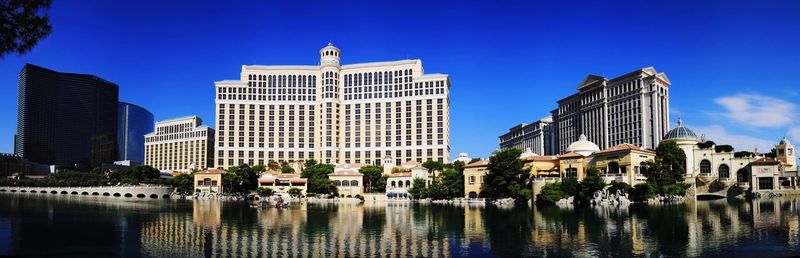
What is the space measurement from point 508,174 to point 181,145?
126076 mm

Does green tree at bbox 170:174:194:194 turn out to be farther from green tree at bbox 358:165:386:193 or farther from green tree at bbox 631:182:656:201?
green tree at bbox 631:182:656:201

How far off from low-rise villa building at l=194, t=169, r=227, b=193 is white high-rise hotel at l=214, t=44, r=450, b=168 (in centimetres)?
2519

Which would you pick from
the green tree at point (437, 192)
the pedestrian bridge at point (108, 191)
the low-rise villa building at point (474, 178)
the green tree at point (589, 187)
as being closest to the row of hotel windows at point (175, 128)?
the pedestrian bridge at point (108, 191)

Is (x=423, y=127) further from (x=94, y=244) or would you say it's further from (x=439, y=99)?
(x=94, y=244)

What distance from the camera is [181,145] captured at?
590ft

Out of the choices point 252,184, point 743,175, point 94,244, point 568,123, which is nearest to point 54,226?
point 94,244

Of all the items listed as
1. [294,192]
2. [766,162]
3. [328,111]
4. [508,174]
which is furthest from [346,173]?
[766,162]

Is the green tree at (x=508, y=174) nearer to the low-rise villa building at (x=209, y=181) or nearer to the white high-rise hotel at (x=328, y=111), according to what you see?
the white high-rise hotel at (x=328, y=111)

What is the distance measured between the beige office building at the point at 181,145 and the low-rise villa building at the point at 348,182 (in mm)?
71697

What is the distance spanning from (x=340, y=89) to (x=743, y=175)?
3579 inches

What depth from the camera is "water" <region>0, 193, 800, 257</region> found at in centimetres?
3303

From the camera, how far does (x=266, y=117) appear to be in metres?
149

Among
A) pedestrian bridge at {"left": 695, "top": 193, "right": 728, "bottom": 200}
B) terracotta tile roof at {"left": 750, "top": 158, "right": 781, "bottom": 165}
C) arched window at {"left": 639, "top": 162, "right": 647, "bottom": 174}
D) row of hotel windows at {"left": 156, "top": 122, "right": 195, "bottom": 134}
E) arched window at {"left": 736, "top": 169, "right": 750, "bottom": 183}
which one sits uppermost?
row of hotel windows at {"left": 156, "top": 122, "right": 195, "bottom": 134}

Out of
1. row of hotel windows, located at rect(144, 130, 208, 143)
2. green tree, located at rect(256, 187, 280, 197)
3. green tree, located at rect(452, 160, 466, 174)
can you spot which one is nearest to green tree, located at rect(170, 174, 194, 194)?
green tree, located at rect(256, 187, 280, 197)
